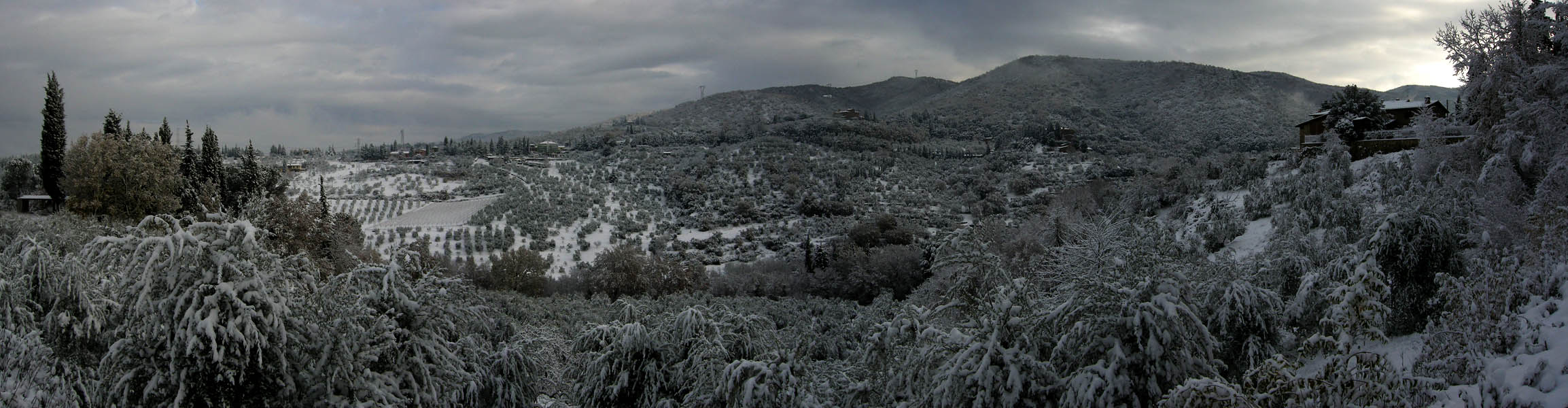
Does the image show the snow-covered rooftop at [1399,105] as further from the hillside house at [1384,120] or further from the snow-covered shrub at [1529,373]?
the snow-covered shrub at [1529,373]

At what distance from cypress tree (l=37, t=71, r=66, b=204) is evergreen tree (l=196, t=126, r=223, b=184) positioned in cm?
437

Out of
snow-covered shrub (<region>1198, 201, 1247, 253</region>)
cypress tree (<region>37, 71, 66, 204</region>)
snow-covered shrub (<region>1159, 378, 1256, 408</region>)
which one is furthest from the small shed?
snow-covered shrub (<region>1198, 201, 1247, 253</region>)

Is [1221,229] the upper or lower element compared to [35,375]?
upper

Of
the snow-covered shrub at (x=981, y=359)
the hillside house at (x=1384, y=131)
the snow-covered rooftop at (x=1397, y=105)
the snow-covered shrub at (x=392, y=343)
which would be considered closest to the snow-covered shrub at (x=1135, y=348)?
the snow-covered shrub at (x=981, y=359)

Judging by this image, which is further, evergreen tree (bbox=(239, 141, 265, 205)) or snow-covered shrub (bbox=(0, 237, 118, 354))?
evergreen tree (bbox=(239, 141, 265, 205))

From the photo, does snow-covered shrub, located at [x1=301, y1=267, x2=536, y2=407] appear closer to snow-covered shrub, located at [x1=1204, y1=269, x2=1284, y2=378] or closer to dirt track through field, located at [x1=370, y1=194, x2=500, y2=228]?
snow-covered shrub, located at [x1=1204, y1=269, x2=1284, y2=378]

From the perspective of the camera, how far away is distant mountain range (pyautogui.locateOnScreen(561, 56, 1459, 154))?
7562 centimetres

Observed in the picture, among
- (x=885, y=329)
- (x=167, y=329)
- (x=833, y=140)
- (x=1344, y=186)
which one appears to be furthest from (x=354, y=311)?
(x=833, y=140)

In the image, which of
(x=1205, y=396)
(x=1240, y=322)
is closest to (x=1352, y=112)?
(x=1240, y=322)

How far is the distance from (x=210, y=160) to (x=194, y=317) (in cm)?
2860

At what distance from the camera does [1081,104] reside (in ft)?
322

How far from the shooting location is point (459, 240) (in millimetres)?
41125

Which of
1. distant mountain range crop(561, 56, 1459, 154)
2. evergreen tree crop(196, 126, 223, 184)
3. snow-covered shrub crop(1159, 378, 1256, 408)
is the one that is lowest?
snow-covered shrub crop(1159, 378, 1256, 408)

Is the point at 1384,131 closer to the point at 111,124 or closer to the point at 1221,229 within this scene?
the point at 1221,229
